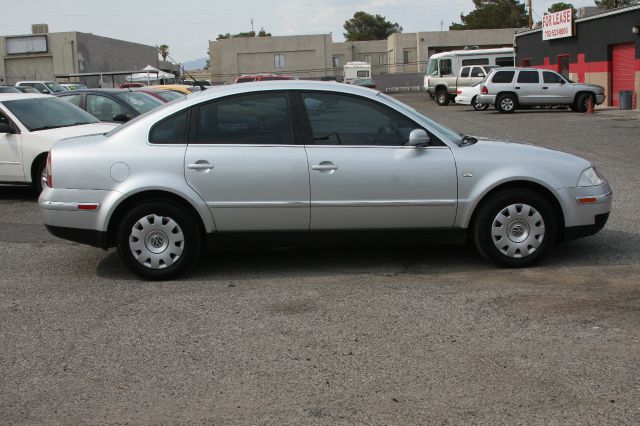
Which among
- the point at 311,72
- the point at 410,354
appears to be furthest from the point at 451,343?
the point at 311,72

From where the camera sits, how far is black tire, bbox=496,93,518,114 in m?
31.3

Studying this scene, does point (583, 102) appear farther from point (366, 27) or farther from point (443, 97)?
point (366, 27)

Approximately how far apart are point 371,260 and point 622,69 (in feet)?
94.0

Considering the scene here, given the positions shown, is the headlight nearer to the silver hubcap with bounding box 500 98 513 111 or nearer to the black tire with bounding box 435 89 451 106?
the silver hubcap with bounding box 500 98 513 111

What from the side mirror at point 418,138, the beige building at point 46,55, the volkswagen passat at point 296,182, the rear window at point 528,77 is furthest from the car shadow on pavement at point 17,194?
the beige building at point 46,55

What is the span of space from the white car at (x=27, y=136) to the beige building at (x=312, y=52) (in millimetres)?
63176

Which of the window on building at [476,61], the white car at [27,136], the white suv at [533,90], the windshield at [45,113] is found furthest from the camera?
the window on building at [476,61]

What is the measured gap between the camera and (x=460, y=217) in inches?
261

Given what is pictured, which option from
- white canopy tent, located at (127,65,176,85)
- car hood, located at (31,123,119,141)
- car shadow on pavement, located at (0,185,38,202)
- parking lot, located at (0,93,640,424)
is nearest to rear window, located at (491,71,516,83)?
car hood, located at (31,123,119,141)

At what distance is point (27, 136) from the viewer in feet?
36.7

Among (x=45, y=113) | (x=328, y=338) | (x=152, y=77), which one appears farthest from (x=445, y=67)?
(x=328, y=338)

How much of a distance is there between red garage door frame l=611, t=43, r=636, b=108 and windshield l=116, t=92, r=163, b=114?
22.1 metres

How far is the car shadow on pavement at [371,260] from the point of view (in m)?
6.82

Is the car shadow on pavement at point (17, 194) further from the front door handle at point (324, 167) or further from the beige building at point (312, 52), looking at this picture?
the beige building at point (312, 52)
